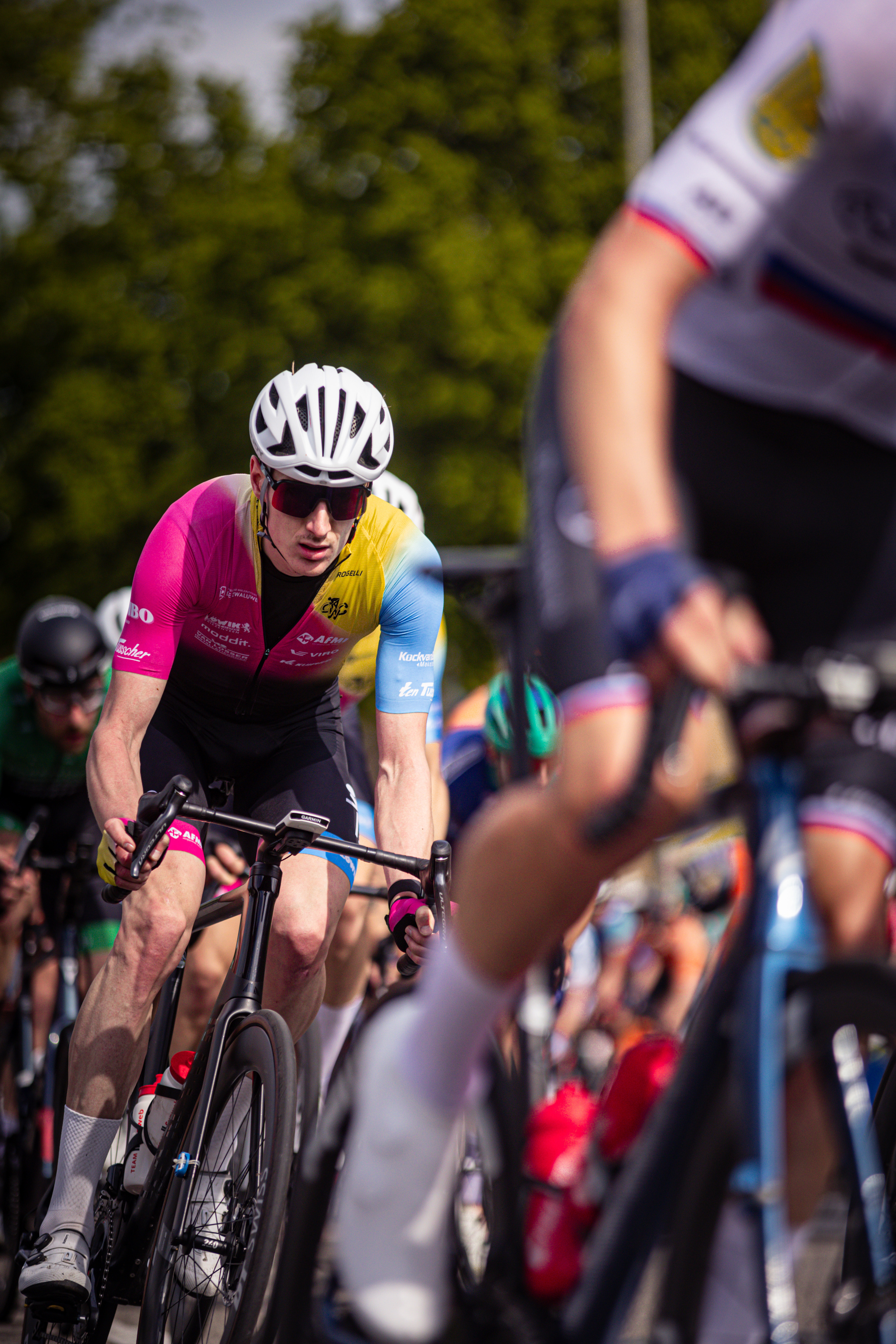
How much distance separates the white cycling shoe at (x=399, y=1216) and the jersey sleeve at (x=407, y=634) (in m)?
2.12

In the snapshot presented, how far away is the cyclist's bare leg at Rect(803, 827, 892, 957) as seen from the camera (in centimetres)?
230

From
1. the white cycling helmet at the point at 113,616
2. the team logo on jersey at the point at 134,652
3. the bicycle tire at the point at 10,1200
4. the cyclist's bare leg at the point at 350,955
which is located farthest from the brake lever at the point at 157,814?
the white cycling helmet at the point at 113,616

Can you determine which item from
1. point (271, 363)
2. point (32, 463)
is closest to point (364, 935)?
point (271, 363)

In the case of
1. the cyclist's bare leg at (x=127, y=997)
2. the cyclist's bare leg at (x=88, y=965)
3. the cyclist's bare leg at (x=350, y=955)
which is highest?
the cyclist's bare leg at (x=127, y=997)

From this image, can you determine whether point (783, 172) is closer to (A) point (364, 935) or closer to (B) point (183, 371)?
(A) point (364, 935)

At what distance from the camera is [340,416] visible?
430cm

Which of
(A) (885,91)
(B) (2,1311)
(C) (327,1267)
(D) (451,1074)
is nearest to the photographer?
(A) (885,91)

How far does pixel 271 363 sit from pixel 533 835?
23.1m

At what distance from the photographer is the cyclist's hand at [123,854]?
3707 mm

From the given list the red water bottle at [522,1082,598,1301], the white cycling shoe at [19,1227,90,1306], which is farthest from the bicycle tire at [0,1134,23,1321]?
the red water bottle at [522,1082,598,1301]

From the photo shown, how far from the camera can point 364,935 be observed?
6.16 meters

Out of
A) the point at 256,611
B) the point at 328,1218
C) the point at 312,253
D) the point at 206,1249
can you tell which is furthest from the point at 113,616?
the point at 312,253

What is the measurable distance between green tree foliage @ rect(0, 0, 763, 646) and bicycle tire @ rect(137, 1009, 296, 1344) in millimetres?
20878

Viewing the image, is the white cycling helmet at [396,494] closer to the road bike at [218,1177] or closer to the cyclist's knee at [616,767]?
the road bike at [218,1177]
